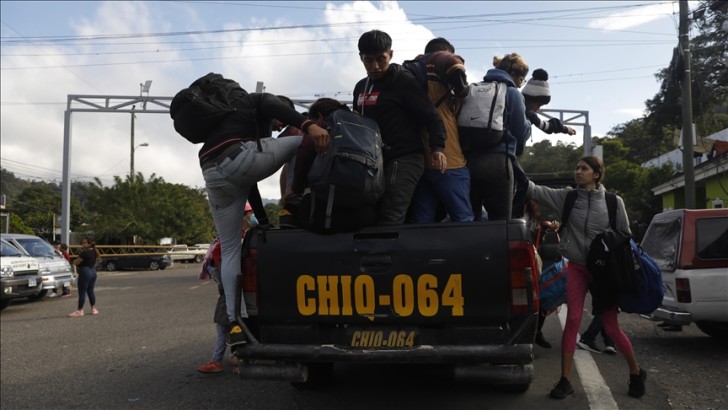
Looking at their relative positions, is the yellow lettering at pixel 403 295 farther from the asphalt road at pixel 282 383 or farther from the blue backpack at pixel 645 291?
the blue backpack at pixel 645 291

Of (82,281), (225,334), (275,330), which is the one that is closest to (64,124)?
(82,281)

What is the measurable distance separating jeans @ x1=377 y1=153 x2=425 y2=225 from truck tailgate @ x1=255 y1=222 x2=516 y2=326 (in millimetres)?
203

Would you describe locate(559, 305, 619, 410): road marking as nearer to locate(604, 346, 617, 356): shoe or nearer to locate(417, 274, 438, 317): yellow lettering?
locate(604, 346, 617, 356): shoe

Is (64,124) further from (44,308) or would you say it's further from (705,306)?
(705,306)

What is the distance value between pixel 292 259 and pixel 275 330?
48cm

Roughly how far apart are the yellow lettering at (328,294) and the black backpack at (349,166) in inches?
13.2

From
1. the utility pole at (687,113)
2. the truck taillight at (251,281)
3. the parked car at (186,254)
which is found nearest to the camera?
the truck taillight at (251,281)

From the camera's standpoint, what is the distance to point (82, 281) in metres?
11.2

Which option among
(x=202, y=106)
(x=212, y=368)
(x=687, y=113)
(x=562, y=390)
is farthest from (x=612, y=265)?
(x=687, y=113)

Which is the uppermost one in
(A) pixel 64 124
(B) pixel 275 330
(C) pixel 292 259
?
(A) pixel 64 124

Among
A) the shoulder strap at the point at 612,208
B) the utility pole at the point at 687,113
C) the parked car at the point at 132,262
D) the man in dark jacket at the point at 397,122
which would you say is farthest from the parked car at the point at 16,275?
the parked car at the point at 132,262

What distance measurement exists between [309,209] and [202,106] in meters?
1.02

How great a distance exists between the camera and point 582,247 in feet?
15.0

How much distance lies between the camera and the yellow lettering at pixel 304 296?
3.55 m
